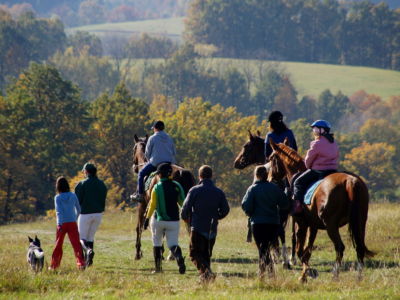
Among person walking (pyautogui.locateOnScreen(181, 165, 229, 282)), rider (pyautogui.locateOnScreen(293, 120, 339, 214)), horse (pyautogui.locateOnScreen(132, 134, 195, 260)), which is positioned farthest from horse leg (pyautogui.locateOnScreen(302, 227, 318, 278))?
horse (pyautogui.locateOnScreen(132, 134, 195, 260))

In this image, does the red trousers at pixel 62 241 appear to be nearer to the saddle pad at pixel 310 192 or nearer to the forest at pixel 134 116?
the saddle pad at pixel 310 192

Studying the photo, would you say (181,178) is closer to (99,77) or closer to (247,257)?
(247,257)

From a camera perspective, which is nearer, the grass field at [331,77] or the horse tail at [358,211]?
the horse tail at [358,211]

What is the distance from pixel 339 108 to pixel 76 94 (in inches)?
3817

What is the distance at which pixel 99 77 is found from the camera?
16162cm

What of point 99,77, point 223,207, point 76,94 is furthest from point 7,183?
point 99,77

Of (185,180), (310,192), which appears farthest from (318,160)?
(185,180)

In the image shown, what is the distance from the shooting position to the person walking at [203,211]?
42.8 feet

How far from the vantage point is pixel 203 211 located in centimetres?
1305

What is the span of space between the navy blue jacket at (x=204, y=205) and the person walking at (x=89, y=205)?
3.28 meters

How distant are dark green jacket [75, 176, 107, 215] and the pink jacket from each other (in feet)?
14.7

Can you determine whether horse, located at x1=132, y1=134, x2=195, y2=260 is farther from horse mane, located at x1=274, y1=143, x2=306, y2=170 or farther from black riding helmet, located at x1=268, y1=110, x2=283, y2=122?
horse mane, located at x1=274, y1=143, x2=306, y2=170

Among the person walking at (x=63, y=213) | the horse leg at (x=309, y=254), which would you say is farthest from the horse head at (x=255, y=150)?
the person walking at (x=63, y=213)

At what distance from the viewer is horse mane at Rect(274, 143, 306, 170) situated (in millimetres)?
14555
